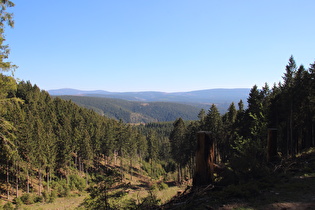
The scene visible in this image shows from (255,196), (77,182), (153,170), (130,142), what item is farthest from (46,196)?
(153,170)

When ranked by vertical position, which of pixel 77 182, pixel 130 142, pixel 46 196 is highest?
pixel 130 142

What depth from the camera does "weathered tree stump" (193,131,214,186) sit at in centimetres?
561

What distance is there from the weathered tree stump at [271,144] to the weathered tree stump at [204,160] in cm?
416

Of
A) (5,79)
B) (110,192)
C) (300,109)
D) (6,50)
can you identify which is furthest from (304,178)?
(300,109)

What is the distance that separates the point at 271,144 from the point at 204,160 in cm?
456

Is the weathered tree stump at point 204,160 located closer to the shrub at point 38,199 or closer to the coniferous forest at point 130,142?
the coniferous forest at point 130,142

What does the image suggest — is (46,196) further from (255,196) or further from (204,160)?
(255,196)

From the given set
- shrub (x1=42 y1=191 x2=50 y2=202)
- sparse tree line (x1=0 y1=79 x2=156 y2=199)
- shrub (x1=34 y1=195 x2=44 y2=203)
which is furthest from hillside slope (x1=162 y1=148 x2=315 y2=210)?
shrub (x1=34 y1=195 x2=44 y2=203)

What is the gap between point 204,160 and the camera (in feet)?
18.4

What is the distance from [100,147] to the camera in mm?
54312

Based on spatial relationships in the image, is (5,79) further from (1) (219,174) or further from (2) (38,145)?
(2) (38,145)

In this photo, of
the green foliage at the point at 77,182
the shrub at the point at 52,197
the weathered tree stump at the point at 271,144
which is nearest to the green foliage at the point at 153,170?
the green foliage at the point at 77,182

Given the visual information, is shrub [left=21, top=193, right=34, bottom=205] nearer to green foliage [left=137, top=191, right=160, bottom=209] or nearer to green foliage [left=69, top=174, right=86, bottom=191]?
green foliage [left=69, top=174, right=86, bottom=191]

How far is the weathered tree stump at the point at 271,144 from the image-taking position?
8.36 m
